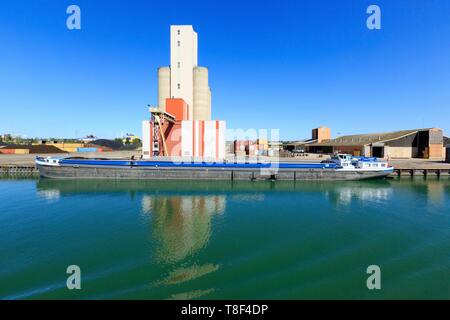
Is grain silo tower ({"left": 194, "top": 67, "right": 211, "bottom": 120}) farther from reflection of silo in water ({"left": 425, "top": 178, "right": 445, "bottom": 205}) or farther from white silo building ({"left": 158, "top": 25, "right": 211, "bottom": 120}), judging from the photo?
reflection of silo in water ({"left": 425, "top": 178, "right": 445, "bottom": 205})

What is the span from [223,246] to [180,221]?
5.49 m

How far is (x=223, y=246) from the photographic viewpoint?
12.5m

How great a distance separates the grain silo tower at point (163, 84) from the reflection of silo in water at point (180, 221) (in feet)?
125

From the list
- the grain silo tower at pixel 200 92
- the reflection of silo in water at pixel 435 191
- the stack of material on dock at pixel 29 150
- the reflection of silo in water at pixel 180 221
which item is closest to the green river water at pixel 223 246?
the reflection of silo in water at pixel 180 221

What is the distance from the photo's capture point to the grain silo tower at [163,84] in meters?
56.2

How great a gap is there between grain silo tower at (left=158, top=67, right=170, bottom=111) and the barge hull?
26904mm

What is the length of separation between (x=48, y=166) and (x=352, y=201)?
4250 cm

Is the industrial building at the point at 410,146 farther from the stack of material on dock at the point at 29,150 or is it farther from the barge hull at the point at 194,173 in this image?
the stack of material on dock at the point at 29,150

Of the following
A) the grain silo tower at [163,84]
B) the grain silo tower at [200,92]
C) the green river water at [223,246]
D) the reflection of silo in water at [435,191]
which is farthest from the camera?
the grain silo tower at [200,92]

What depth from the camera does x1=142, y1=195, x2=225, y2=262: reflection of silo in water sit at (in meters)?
12.3

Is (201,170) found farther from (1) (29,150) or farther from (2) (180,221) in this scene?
(1) (29,150)

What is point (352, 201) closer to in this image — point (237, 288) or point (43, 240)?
point (237, 288)
